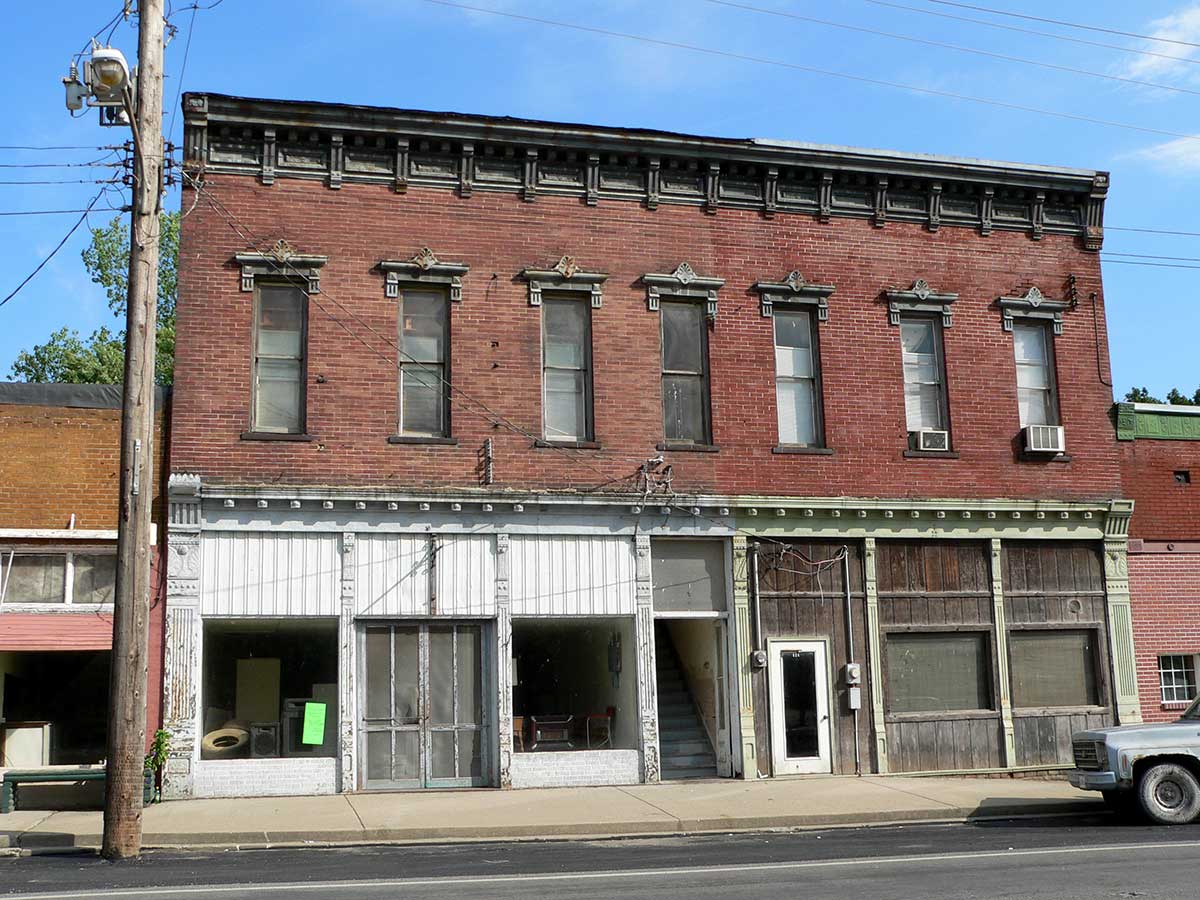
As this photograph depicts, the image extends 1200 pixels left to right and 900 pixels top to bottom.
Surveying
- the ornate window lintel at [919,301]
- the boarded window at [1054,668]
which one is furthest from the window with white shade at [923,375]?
the boarded window at [1054,668]

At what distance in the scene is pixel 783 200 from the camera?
784 inches

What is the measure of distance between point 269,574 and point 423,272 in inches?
183

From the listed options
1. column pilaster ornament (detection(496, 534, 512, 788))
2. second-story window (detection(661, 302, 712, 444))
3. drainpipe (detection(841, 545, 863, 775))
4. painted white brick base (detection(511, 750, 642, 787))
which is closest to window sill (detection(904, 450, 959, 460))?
drainpipe (detection(841, 545, 863, 775))

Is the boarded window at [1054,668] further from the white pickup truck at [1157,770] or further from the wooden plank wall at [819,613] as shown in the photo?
the white pickup truck at [1157,770]

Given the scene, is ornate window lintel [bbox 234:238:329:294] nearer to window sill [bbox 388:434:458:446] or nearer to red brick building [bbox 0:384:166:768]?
window sill [bbox 388:434:458:446]

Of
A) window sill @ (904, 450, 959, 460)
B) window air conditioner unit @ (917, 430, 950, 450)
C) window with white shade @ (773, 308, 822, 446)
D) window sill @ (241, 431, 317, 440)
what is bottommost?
window sill @ (904, 450, 959, 460)

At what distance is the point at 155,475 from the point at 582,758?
6.86 metres

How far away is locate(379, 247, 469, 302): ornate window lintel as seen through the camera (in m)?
17.9

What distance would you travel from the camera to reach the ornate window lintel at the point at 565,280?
18.5 m

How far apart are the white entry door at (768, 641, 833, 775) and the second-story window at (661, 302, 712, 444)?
11.0ft

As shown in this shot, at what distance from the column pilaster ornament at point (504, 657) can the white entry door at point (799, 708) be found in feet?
12.6

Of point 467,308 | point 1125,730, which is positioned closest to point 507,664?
point 467,308

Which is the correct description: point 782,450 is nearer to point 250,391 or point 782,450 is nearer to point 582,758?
point 582,758

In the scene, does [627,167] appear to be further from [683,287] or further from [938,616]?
[938,616]
